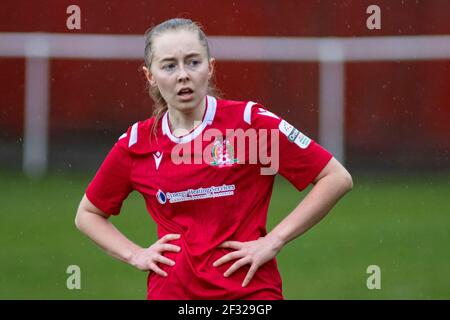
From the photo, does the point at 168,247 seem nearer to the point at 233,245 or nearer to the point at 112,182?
the point at 233,245

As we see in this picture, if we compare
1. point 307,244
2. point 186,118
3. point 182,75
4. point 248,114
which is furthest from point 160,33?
point 307,244

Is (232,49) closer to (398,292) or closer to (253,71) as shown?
(253,71)

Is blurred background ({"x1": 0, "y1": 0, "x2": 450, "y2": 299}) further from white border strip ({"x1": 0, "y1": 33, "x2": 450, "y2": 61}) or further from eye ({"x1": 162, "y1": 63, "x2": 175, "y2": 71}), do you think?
eye ({"x1": 162, "y1": 63, "x2": 175, "y2": 71})

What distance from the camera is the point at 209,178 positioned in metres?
3.80

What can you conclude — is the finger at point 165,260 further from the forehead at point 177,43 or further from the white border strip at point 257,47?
the white border strip at point 257,47

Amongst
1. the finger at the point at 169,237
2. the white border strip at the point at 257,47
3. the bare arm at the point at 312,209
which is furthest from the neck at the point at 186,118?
the white border strip at the point at 257,47

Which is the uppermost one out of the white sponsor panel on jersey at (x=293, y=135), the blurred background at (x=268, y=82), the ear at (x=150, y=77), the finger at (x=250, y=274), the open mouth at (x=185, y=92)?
the blurred background at (x=268, y=82)

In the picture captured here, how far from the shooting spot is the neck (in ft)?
12.7

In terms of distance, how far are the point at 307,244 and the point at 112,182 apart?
5126 mm

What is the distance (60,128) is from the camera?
39.3ft

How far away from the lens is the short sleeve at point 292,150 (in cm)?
383

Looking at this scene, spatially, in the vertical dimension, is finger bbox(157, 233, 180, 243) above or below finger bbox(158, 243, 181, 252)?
above

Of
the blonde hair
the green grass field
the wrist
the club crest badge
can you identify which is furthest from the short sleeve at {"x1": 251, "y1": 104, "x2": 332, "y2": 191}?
the green grass field
